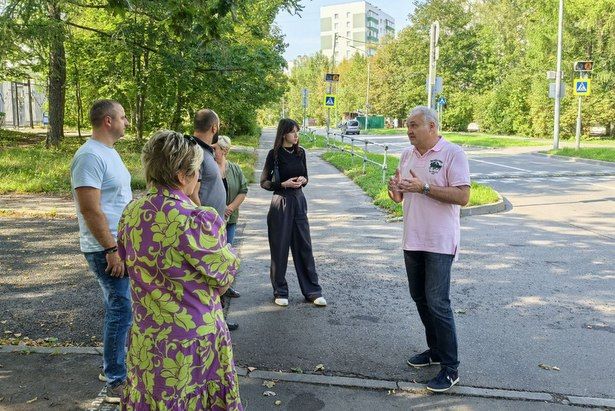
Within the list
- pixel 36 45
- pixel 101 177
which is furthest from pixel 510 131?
pixel 101 177

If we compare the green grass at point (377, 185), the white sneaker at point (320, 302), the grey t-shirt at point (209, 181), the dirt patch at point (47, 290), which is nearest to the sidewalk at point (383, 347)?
the white sneaker at point (320, 302)

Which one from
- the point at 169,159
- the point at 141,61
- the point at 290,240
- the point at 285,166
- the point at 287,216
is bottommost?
the point at 290,240

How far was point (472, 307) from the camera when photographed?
5961 mm

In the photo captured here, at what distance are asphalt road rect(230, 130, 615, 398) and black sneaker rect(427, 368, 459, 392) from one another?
0.49 ft

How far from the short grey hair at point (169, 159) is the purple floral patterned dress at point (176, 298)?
0.19 feet

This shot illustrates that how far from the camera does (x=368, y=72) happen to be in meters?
75.9

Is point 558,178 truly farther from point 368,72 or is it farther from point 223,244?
point 368,72

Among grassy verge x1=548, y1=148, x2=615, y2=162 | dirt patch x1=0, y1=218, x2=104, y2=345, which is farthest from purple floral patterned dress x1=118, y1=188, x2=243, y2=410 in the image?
grassy verge x1=548, y1=148, x2=615, y2=162

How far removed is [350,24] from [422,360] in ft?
524

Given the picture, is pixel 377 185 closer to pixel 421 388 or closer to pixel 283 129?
pixel 283 129

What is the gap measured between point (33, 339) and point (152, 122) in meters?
22.8

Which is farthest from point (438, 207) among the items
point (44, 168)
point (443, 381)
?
point (44, 168)

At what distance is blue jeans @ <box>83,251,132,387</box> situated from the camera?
362 centimetres

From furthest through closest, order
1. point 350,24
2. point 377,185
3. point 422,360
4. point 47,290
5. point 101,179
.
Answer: point 350,24
point 377,185
point 47,290
point 422,360
point 101,179
